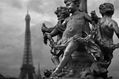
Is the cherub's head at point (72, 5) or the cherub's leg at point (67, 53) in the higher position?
the cherub's head at point (72, 5)

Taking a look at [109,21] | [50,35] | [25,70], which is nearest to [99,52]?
[109,21]

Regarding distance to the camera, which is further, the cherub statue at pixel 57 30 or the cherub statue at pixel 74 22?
the cherub statue at pixel 57 30

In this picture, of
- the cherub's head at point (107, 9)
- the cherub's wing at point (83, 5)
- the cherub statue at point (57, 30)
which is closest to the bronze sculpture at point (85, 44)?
the cherub's head at point (107, 9)

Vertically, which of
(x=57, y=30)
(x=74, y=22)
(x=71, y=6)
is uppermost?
(x=71, y=6)

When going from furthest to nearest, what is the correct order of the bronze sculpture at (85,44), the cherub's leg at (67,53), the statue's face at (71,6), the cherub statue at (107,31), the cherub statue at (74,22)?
the statue's face at (71,6)
the cherub statue at (74,22)
the cherub statue at (107,31)
the bronze sculpture at (85,44)
the cherub's leg at (67,53)

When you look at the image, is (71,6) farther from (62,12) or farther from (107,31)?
(107,31)

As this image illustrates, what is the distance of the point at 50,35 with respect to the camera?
13.9 meters

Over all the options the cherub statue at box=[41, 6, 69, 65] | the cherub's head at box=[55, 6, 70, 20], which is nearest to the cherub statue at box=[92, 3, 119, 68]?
the cherub's head at box=[55, 6, 70, 20]

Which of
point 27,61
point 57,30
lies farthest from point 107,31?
point 27,61

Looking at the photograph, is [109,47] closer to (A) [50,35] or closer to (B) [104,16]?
(B) [104,16]

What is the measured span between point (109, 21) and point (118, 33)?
0.70m

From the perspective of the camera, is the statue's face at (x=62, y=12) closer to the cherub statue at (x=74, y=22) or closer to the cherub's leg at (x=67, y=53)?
the cherub statue at (x=74, y=22)

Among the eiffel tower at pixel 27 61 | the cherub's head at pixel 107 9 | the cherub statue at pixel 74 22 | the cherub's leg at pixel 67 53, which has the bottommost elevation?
the eiffel tower at pixel 27 61

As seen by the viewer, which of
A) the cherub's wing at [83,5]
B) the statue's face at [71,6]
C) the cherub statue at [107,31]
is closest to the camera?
the cherub statue at [107,31]
